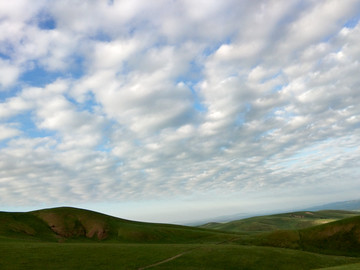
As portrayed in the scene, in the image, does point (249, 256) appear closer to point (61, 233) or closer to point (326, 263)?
point (326, 263)

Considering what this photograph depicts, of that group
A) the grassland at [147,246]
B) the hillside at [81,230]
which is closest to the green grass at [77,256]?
the grassland at [147,246]

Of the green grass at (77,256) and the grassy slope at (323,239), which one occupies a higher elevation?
the green grass at (77,256)

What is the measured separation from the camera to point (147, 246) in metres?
63.8

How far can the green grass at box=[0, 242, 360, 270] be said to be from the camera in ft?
152

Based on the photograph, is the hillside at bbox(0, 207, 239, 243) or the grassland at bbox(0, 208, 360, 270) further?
the hillside at bbox(0, 207, 239, 243)

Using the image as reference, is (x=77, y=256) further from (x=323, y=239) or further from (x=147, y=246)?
(x=323, y=239)

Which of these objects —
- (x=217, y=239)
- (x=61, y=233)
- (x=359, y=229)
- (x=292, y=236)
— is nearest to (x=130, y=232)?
(x=61, y=233)

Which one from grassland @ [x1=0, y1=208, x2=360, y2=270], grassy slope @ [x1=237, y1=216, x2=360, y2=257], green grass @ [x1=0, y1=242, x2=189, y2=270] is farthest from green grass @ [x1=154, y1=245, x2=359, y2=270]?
grassy slope @ [x1=237, y1=216, x2=360, y2=257]

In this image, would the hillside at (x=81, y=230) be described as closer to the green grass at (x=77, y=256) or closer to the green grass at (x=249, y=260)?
the green grass at (x=249, y=260)

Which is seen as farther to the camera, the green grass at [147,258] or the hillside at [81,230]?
the hillside at [81,230]

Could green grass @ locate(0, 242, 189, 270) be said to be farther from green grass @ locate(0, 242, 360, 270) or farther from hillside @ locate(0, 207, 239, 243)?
hillside @ locate(0, 207, 239, 243)

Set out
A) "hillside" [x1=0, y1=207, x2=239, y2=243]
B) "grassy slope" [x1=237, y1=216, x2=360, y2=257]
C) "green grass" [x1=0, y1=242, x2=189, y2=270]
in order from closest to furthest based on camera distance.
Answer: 1. "green grass" [x1=0, y1=242, x2=189, y2=270]
2. "grassy slope" [x1=237, y1=216, x2=360, y2=257]
3. "hillside" [x1=0, y1=207, x2=239, y2=243]

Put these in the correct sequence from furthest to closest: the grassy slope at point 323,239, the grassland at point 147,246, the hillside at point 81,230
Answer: the hillside at point 81,230 < the grassy slope at point 323,239 < the grassland at point 147,246

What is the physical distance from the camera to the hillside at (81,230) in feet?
285
